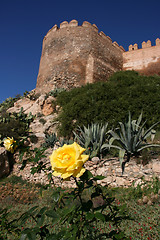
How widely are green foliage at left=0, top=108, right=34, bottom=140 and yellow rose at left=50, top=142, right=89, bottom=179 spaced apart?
6.29m

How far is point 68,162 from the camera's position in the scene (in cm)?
71

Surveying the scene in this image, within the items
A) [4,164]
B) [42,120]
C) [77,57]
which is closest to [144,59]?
[77,57]

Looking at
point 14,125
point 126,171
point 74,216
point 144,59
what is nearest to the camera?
point 74,216

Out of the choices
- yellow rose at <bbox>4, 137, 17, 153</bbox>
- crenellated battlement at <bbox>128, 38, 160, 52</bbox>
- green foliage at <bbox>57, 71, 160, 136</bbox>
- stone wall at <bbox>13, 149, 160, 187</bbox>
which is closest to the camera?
yellow rose at <bbox>4, 137, 17, 153</bbox>

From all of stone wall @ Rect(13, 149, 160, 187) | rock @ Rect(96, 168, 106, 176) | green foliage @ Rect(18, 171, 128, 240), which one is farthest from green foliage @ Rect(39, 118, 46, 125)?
green foliage @ Rect(18, 171, 128, 240)

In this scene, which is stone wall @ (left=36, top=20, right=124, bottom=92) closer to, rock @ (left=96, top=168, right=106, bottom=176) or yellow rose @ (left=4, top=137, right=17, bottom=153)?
rock @ (left=96, top=168, right=106, bottom=176)

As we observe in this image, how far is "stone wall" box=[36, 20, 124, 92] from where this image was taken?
11.4 m

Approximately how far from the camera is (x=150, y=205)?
277 centimetres

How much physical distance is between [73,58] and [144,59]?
6.92 m

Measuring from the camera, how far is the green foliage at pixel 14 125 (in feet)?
23.4

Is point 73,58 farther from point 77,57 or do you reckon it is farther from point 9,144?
point 9,144

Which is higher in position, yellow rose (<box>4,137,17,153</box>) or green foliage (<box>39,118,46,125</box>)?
green foliage (<box>39,118,46,125</box>)

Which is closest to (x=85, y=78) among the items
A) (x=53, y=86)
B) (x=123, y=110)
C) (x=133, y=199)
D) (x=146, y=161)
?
(x=53, y=86)

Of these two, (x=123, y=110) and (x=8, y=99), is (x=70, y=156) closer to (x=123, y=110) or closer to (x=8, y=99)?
(x=123, y=110)
